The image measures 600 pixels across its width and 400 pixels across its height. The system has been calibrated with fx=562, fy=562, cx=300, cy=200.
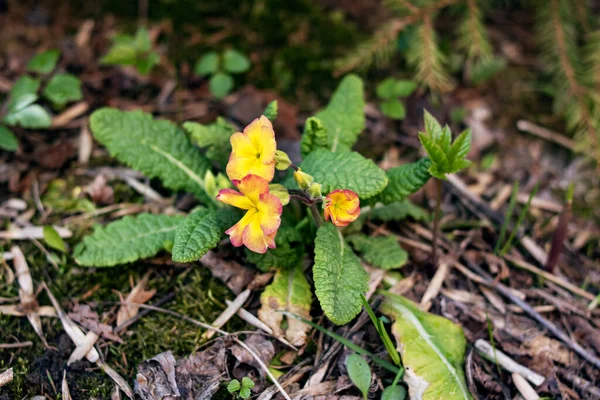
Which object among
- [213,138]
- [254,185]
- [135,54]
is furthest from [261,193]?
[135,54]

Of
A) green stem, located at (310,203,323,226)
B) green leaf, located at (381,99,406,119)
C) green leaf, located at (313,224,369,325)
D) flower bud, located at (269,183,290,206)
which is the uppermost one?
flower bud, located at (269,183,290,206)

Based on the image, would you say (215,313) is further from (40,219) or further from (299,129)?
(299,129)

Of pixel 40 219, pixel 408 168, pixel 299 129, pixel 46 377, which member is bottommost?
pixel 46 377

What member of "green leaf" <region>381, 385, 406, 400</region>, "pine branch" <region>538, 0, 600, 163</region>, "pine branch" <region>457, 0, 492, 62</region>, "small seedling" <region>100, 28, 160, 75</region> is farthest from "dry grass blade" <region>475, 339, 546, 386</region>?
"small seedling" <region>100, 28, 160, 75</region>

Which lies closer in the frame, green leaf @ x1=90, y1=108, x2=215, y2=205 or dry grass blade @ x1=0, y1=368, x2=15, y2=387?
dry grass blade @ x1=0, y1=368, x2=15, y2=387

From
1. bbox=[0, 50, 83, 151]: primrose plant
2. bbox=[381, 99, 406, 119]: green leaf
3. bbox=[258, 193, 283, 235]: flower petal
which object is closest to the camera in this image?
bbox=[258, 193, 283, 235]: flower petal

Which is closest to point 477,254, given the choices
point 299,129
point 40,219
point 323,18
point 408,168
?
point 408,168

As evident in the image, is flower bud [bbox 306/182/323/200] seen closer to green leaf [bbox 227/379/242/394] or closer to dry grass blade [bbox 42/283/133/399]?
green leaf [bbox 227/379/242/394]

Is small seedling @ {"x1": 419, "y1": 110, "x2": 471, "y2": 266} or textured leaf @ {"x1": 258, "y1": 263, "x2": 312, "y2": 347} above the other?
small seedling @ {"x1": 419, "y1": 110, "x2": 471, "y2": 266}
